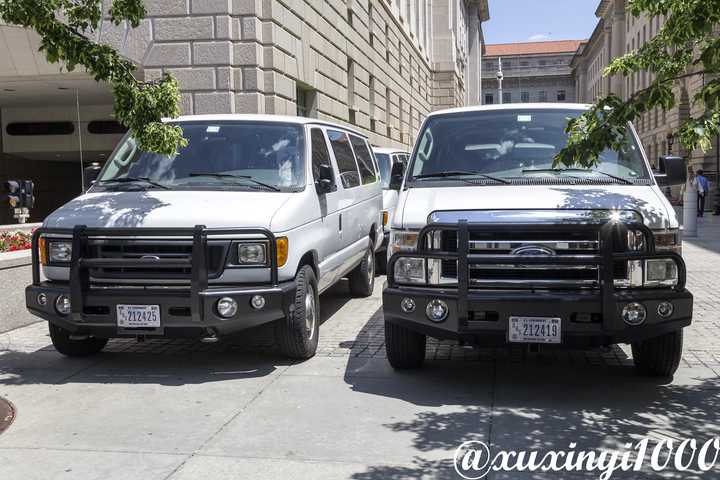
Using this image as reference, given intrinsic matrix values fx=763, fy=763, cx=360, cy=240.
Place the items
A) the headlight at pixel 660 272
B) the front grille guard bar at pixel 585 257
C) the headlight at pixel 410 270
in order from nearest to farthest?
the front grille guard bar at pixel 585 257
the headlight at pixel 660 272
the headlight at pixel 410 270

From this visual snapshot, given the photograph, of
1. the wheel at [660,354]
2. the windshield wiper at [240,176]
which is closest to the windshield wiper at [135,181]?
the windshield wiper at [240,176]

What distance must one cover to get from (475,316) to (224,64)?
1205 centimetres

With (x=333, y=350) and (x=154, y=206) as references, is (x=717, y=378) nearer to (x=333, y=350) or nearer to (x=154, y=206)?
(x=333, y=350)

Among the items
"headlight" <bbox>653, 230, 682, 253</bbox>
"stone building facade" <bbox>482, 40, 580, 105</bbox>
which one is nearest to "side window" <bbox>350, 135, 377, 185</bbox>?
"headlight" <bbox>653, 230, 682, 253</bbox>

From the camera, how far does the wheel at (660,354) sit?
5.56 meters

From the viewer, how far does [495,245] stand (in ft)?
17.1

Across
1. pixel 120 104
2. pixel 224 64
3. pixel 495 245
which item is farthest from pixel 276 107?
pixel 495 245

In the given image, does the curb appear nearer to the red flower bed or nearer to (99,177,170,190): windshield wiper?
the red flower bed

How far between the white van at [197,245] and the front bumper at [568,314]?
145 cm

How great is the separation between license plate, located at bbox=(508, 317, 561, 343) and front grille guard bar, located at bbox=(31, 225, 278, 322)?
1904mm

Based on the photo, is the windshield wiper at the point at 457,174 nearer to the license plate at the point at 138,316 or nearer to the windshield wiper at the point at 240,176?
the windshield wiper at the point at 240,176

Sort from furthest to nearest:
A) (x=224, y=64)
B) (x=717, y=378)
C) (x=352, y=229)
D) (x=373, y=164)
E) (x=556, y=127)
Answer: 1. (x=224, y=64)
2. (x=373, y=164)
3. (x=352, y=229)
4. (x=556, y=127)
5. (x=717, y=378)

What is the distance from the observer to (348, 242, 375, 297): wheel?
9578 mm

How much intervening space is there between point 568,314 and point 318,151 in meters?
3.24
